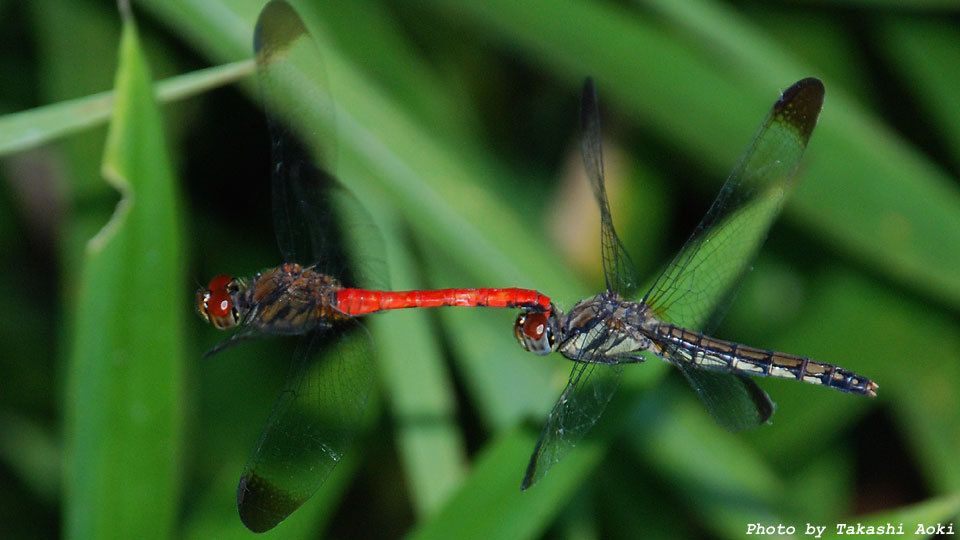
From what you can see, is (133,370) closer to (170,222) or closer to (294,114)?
(170,222)

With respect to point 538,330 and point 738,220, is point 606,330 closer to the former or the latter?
point 538,330

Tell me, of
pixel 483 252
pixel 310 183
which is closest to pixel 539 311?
pixel 483 252

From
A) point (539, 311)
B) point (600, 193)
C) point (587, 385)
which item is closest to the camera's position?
point (587, 385)

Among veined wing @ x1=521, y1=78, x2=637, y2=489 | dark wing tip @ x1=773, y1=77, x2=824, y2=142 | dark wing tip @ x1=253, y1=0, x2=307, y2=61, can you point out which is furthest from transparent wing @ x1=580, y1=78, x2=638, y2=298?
dark wing tip @ x1=253, y1=0, x2=307, y2=61

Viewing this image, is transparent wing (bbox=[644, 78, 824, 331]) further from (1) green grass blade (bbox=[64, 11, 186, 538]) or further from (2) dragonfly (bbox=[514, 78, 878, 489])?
(1) green grass blade (bbox=[64, 11, 186, 538])

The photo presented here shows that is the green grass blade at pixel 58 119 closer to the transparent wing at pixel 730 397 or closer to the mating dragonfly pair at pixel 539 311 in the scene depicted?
the mating dragonfly pair at pixel 539 311

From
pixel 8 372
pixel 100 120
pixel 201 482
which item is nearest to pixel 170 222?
pixel 100 120
